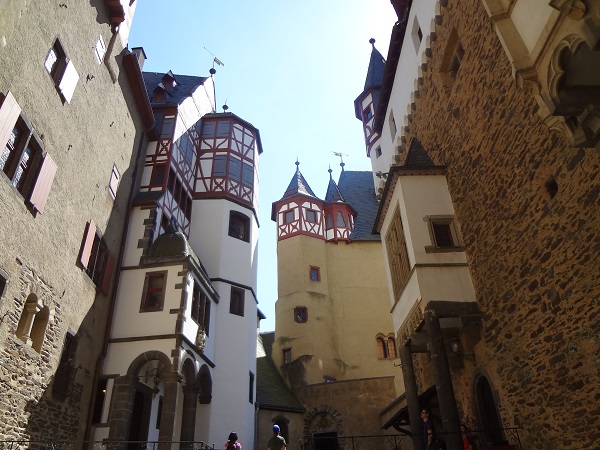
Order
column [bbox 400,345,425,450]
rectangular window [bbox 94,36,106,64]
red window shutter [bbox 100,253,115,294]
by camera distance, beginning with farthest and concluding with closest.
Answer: rectangular window [bbox 94,36,106,64] → red window shutter [bbox 100,253,115,294] → column [bbox 400,345,425,450]

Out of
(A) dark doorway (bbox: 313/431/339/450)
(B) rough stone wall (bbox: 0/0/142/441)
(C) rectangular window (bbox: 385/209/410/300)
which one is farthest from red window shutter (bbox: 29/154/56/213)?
(A) dark doorway (bbox: 313/431/339/450)

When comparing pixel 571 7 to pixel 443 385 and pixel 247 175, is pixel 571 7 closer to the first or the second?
pixel 443 385

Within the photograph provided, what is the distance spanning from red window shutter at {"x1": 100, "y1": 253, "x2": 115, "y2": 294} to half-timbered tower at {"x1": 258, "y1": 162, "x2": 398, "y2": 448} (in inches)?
380

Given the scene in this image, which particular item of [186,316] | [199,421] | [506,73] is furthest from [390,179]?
[199,421]

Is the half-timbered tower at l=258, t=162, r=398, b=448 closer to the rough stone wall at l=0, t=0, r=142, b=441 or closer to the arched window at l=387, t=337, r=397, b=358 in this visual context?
the arched window at l=387, t=337, r=397, b=358

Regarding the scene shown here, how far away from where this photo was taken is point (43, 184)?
1202 cm

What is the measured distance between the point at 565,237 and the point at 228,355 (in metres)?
13.8

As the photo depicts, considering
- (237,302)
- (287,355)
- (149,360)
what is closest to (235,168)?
(237,302)

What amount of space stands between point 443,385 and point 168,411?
7.88 meters

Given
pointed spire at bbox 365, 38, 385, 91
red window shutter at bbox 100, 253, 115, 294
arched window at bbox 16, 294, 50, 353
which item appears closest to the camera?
arched window at bbox 16, 294, 50, 353

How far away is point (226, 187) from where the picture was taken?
76.5ft

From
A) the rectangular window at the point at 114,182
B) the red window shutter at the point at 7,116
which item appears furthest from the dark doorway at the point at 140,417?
the red window shutter at the point at 7,116

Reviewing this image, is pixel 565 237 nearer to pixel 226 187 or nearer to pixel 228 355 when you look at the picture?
pixel 228 355

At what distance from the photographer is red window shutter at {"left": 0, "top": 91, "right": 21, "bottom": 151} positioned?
1031 cm
